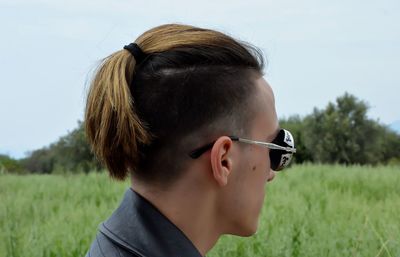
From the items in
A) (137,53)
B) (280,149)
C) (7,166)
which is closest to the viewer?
(137,53)

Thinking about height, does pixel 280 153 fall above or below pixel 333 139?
above

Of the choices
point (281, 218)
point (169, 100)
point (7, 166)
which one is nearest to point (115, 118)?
point (169, 100)

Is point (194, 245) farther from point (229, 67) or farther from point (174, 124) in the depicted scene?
point (229, 67)

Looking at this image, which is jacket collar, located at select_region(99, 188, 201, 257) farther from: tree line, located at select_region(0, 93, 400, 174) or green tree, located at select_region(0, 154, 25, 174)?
tree line, located at select_region(0, 93, 400, 174)

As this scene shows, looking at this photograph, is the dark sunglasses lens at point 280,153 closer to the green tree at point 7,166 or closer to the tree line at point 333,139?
the green tree at point 7,166

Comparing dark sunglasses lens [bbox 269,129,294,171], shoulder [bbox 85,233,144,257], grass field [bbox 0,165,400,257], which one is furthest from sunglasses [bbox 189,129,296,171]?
grass field [bbox 0,165,400,257]

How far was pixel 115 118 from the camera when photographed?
176 cm

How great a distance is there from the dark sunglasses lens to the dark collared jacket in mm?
323

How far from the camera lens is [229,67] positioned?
5.88 ft

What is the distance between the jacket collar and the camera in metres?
1.67

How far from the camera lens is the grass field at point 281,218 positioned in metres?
4.01

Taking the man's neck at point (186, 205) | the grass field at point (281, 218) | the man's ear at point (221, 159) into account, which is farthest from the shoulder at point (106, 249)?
the grass field at point (281, 218)

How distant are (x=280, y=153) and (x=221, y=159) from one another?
24 cm

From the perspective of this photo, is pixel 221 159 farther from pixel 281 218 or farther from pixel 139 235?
pixel 281 218
